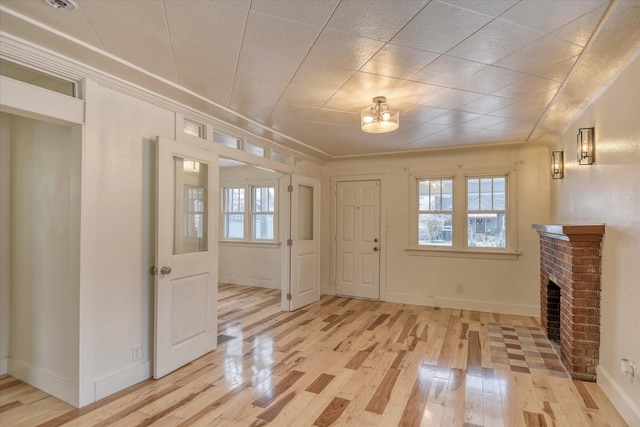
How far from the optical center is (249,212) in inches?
273

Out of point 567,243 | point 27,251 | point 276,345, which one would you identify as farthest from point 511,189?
point 27,251

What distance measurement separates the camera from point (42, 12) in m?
1.74

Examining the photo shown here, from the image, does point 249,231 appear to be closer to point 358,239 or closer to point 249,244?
point 249,244

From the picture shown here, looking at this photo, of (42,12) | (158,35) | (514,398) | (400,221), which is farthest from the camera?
(400,221)

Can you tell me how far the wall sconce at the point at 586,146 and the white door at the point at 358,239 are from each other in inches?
119

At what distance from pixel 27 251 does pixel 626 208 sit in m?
4.57

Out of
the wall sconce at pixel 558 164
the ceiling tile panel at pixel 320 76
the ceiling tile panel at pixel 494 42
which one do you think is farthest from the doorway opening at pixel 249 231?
the ceiling tile panel at pixel 494 42

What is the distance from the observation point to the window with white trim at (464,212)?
16.4 ft

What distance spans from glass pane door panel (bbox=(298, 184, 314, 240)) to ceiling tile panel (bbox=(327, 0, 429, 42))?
3434 millimetres

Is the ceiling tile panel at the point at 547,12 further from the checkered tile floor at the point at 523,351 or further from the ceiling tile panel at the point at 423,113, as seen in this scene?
the checkered tile floor at the point at 523,351

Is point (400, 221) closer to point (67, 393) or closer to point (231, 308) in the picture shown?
point (231, 308)

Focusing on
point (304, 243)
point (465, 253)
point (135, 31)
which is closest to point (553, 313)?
point (465, 253)

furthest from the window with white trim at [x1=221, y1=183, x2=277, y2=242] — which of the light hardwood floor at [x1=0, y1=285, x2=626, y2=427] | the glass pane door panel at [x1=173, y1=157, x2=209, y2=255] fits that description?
the glass pane door panel at [x1=173, y1=157, x2=209, y2=255]

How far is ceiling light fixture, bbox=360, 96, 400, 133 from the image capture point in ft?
9.78
